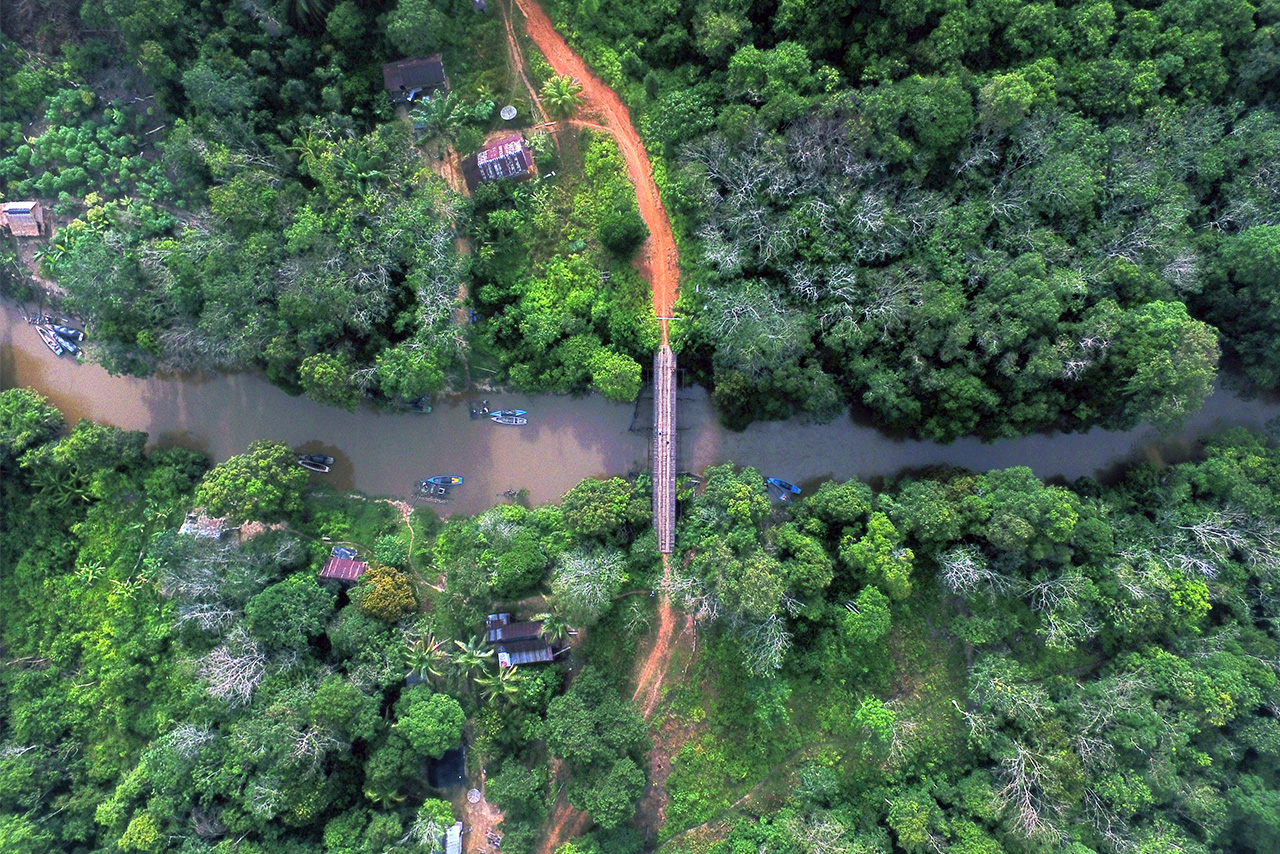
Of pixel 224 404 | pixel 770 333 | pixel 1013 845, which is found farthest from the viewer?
pixel 224 404

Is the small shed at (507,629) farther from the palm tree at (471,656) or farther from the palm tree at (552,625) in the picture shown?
the palm tree at (471,656)

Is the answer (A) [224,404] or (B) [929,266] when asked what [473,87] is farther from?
(B) [929,266]

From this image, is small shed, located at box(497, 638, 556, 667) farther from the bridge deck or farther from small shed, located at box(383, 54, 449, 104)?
small shed, located at box(383, 54, 449, 104)

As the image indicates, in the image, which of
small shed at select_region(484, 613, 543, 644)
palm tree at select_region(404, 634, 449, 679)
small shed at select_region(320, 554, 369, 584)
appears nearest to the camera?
palm tree at select_region(404, 634, 449, 679)

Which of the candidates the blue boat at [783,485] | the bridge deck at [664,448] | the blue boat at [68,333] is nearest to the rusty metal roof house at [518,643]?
the bridge deck at [664,448]

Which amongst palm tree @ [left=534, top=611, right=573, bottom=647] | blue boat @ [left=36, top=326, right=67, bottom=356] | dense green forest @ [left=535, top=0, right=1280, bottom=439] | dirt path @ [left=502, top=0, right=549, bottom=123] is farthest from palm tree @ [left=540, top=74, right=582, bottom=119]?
blue boat @ [left=36, top=326, right=67, bottom=356]

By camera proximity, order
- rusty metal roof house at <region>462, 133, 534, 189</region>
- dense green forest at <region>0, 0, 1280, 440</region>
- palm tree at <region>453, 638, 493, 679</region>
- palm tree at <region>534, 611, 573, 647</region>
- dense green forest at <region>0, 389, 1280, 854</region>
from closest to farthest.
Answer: dense green forest at <region>0, 389, 1280, 854</region> → dense green forest at <region>0, 0, 1280, 440</region> → palm tree at <region>453, 638, 493, 679</region> → palm tree at <region>534, 611, 573, 647</region> → rusty metal roof house at <region>462, 133, 534, 189</region>

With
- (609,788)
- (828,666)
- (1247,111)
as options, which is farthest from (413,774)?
(1247,111)
